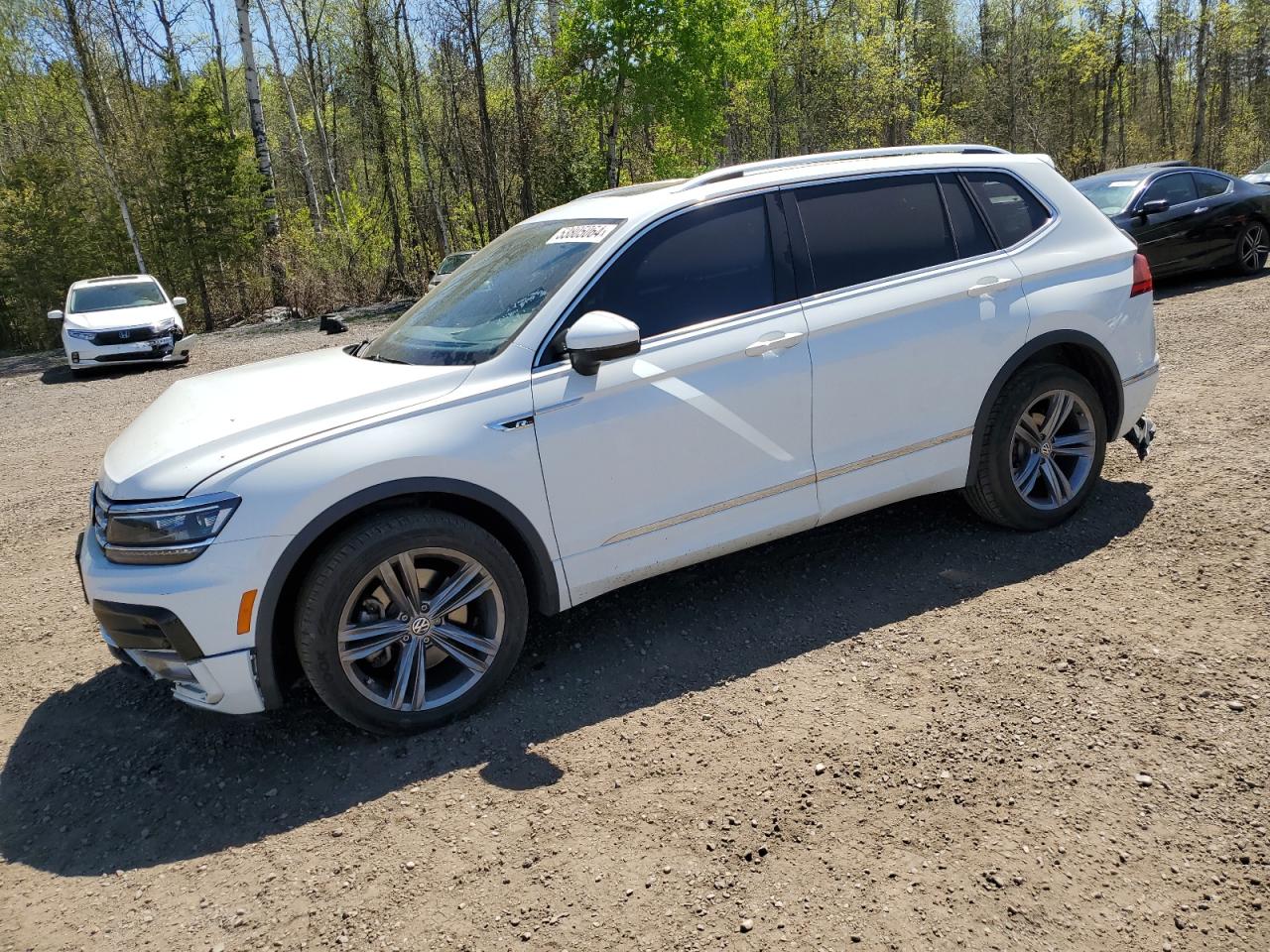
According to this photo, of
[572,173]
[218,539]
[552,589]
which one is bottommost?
[552,589]

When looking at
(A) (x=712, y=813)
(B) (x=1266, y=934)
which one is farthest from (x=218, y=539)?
(B) (x=1266, y=934)

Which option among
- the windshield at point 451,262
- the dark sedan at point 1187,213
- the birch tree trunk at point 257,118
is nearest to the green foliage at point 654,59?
the windshield at point 451,262

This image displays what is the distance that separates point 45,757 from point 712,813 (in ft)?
8.68

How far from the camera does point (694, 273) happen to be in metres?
3.87

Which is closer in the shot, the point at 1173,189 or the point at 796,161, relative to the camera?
the point at 796,161

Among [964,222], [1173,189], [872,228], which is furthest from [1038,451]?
[1173,189]

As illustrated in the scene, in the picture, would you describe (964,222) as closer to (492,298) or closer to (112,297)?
(492,298)

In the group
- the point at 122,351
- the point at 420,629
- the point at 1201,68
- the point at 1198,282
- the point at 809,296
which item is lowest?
the point at 420,629

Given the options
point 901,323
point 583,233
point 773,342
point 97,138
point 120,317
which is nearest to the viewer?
point 773,342

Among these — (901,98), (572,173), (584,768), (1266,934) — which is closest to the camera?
(1266,934)

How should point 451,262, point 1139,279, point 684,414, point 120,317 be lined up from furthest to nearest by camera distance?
point 451,262
point 120,317
point 1139,279
point 684,414

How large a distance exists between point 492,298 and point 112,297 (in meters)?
15.4

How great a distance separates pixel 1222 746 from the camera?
298cm

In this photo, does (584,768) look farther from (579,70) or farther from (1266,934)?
(579,70)
